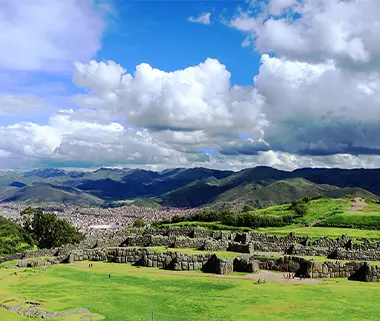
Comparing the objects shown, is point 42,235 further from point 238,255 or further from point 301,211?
point 238,255

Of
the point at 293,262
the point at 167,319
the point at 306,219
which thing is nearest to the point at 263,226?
the point at 306,219

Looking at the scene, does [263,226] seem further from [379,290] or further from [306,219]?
[379,290]

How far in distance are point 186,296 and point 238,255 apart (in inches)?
653

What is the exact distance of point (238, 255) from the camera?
45531 millimetres

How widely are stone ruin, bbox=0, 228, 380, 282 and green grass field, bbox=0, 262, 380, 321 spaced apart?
2.27 m

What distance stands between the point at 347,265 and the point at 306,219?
222 ft

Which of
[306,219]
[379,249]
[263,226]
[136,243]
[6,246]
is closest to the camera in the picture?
[379,249]

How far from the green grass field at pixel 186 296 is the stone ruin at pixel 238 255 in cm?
227

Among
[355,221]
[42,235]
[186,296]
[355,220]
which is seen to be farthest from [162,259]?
[42,235]

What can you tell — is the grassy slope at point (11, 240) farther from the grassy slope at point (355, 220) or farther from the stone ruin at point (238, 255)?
the grassy slope at point (355, 220)

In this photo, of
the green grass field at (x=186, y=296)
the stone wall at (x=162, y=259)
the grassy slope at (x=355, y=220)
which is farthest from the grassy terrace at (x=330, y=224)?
the green grass field at (x=186, y=296)

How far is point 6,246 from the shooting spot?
89125 mm

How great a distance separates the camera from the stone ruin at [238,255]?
37.5 metres

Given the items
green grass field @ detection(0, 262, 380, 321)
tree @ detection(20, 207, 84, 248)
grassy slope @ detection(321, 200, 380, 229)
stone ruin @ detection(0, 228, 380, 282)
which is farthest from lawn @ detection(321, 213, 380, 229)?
tree @ detection(20, 207, 84, 248)
